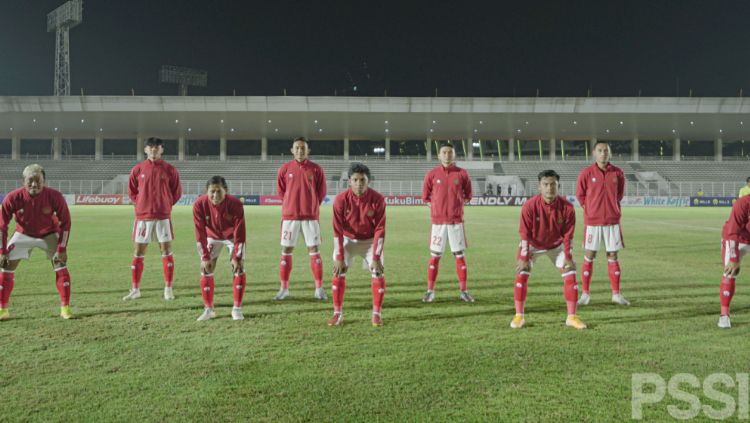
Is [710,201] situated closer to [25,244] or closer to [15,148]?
[25,244]

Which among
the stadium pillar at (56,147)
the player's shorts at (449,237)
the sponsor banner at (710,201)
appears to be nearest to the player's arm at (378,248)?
the player's shorts at (449,237)

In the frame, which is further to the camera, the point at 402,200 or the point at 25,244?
the point at 402,200

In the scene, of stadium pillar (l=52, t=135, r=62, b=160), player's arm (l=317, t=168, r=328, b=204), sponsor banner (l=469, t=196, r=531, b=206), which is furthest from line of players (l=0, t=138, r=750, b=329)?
stadium pillar (l=52, t=135, r=62, b=160)

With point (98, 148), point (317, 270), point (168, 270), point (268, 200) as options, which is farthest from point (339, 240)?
point (98, 148)

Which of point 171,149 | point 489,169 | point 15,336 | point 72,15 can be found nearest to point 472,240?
point 15,336

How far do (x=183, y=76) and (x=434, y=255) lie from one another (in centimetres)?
6234

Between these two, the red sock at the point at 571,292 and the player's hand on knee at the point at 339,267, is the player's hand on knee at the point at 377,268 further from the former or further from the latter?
the red sock at the point at 571,292

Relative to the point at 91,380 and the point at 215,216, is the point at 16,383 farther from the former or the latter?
the point at 215,216

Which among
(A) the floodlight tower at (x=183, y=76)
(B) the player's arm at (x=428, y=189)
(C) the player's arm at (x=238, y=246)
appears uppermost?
(A) the floodlight tower at (x=183, y=76)

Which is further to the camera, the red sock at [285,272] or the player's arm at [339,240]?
the red sock at [285,272]

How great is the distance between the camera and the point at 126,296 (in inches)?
266

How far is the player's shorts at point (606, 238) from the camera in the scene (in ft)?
22.1

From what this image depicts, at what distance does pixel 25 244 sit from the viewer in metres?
5.63

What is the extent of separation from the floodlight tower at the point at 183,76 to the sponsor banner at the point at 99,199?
76.5 feet
